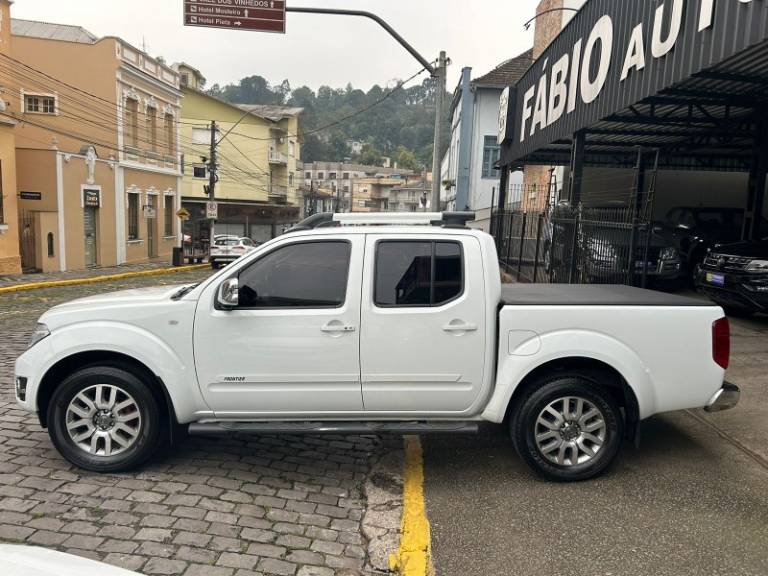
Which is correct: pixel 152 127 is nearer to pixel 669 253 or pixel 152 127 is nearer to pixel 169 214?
pixel 169 214

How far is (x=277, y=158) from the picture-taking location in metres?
58.7

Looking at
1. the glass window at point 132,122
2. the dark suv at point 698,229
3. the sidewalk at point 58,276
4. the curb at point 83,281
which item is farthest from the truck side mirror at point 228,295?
the glass window at point 132,122

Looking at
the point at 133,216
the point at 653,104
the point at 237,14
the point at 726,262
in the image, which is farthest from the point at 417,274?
the point at 133,216

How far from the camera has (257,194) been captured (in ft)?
187

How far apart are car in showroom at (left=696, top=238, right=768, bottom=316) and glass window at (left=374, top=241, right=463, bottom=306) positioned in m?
6.38

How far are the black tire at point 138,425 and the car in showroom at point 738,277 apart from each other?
8.08 meters

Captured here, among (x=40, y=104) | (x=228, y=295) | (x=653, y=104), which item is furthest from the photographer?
(x=40, y=104)

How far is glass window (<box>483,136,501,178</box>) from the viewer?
31.9 meters

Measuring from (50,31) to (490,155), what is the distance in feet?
73.1

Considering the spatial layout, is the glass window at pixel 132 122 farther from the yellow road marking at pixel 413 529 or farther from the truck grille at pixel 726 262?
the yellow road marking at pixel 413 529

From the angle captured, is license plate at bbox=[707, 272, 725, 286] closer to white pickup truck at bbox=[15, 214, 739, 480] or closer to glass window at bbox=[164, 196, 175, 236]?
white pickup truck at bbox=[15, 214, 739, 480]

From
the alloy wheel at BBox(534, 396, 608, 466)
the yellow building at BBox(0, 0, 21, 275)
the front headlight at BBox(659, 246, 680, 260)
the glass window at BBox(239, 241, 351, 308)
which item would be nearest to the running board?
the alloy wheel at BBox(534, 396, 608, 466)

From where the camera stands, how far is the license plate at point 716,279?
30.3 ft

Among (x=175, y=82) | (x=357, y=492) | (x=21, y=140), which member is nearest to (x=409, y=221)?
(x=357, y=492)
